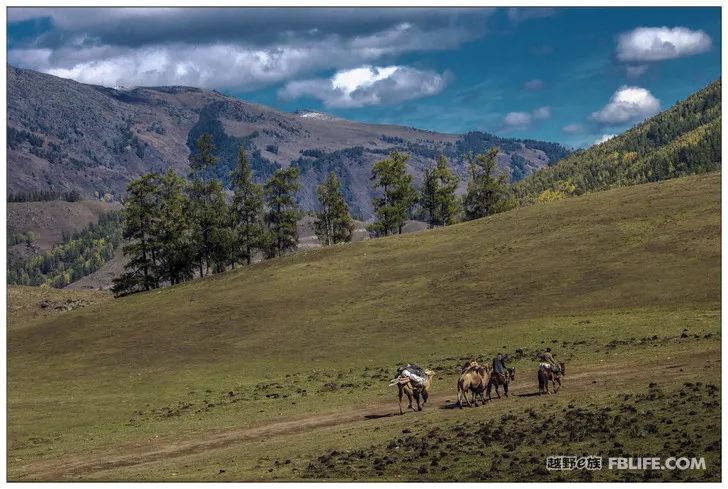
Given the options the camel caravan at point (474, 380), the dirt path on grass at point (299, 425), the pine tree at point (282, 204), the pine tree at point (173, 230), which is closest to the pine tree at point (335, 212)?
the pine tree at point (282, 204)

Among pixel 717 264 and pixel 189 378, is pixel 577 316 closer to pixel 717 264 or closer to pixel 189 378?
pixel 717 264

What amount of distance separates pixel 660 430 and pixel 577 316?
3742 cm

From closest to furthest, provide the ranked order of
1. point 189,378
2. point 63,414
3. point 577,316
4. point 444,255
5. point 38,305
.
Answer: point 63,414, point 189,378, point 577,316, point 444,255, point 38,305

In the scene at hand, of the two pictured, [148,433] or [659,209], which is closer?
[148,433]

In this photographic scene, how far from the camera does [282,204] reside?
409 ft

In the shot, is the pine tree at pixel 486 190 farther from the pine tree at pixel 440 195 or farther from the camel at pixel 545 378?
the camel at pixel 545 378

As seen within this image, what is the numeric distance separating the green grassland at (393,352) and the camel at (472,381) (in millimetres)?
897

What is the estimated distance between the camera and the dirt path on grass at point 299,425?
34.3 meters

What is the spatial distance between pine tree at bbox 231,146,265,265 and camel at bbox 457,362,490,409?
81.2 metres

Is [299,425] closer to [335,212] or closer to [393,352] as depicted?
[393,352]

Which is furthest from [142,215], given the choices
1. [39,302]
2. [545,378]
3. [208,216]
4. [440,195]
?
[545,378]

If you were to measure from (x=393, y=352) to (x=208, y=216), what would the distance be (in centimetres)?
5890

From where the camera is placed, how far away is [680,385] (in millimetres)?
35562

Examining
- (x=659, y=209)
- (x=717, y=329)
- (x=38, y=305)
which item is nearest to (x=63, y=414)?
(x=717, y=329)
